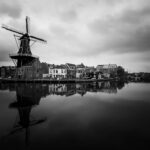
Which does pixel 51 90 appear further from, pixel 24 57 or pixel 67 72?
pixel 67 72

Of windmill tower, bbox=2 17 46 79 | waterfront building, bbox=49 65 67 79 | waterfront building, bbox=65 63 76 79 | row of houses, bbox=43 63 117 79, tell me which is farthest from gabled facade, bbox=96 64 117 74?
windmill tower, bbox=2 17 46 79

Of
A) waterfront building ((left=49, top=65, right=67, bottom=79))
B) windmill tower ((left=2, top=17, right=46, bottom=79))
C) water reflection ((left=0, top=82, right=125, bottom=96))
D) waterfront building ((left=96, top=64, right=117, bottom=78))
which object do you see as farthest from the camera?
waterfront building ((left=96, top=64, right=117, bottom=78))

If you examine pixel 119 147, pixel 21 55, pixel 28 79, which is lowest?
pixel 119 147

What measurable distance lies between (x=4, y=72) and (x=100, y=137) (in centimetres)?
9697

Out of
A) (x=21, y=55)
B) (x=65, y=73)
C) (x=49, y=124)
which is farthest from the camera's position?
(x=65, y=73)

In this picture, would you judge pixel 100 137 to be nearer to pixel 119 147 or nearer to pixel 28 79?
pixel 119 147

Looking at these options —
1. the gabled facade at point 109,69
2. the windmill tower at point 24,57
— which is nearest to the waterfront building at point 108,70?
the gabled facade at point 109,69

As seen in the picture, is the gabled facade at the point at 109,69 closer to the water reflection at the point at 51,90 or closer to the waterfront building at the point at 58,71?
the waterfront building at the point at 58,71

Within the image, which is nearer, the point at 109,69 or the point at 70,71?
the point at 70,71

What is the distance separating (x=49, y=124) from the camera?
398 inches

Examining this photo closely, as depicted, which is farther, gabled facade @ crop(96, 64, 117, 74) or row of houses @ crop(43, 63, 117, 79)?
gabled facade @ crop(96, 64, 117, 74)

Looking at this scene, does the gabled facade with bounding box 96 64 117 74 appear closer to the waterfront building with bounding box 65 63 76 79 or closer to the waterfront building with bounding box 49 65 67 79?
the waterfront building with bounding box 65 63 76 79

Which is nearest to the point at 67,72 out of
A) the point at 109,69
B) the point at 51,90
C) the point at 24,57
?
the point at 24,57

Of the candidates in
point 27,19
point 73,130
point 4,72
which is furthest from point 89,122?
point 4,72
